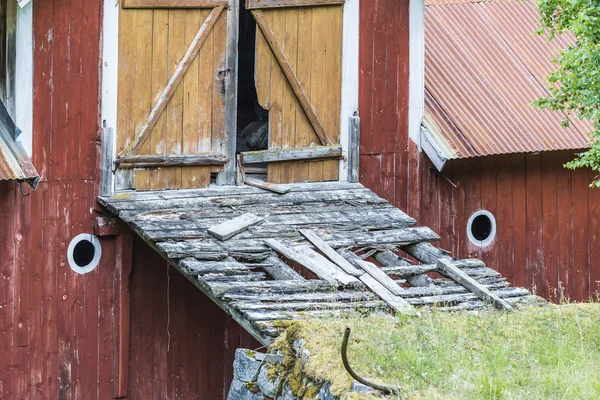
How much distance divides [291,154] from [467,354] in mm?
4497

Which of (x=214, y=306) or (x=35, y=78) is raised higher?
(x=35, y=78)

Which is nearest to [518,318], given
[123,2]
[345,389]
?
[345,389]

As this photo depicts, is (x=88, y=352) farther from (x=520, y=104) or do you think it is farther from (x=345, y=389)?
(x=520, y=104)

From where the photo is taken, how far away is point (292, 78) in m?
12.7

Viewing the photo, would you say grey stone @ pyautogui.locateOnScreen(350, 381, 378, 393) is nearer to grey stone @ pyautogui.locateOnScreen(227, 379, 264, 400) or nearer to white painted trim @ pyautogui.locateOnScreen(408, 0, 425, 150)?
grey stone @ pyautogui.locateOnScreen(227, 379, 264, 400)

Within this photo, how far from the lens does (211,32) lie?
1235 cm

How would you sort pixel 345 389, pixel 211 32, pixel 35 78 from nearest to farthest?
1. pixel 345 389
2. pixel 35 78
3. pixel 211 32

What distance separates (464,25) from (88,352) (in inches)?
246

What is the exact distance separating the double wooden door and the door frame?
0.01 m

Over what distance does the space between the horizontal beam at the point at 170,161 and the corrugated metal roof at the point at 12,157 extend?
0.93 m

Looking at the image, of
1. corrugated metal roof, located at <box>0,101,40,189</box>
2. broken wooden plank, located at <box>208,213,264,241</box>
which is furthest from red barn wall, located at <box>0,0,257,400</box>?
broken wooden plank, located at <box>208,213,264,241</box>

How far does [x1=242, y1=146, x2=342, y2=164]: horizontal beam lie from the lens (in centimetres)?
1265

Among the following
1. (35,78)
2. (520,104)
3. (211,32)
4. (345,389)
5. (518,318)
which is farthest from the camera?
(520,104)

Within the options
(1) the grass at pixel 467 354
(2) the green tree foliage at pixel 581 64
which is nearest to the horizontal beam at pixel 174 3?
(2) the green tree foliage at pixel 581 64
